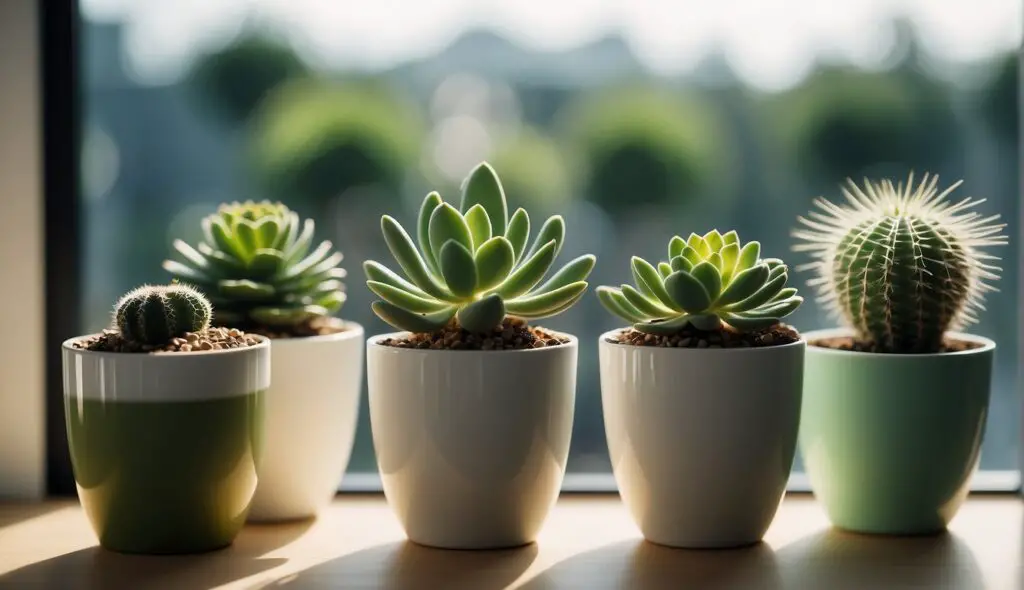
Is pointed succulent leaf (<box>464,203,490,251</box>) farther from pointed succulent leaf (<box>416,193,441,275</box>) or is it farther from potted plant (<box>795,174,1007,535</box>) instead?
potted plant (<box>795,174,1007,535</box>)

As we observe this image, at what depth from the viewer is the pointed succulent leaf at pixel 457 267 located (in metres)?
0.89

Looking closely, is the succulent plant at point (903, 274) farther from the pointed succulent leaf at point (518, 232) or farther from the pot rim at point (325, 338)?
the pot rim at point (325, 338)

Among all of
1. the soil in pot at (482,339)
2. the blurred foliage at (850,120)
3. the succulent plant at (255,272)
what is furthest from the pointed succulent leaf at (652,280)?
the blurred foliage at (850,120)

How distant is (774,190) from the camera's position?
8.80 ft

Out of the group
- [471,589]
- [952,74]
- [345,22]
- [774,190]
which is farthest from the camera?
[774,190]

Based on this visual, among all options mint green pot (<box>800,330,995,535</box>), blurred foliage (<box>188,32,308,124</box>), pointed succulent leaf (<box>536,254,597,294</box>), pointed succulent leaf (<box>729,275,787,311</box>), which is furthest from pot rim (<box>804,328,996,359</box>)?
blurred foliage (<box>188,32,308,124</box>)

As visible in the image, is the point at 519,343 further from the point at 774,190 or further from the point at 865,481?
the point at 774,190

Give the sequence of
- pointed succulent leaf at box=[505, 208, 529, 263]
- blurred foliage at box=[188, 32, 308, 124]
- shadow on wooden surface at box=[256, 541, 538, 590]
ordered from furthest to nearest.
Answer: blurred foliage at box=[188, 32, 308, 124], pointed succulent leaf at box=[505, 208, 529, 263], shadow on wooden surface at box=[256, 541, 538, 590]

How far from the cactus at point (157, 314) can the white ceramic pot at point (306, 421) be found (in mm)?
109

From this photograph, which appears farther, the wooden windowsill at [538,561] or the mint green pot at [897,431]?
the mint green pot at [897,431]

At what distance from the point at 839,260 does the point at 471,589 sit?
0.48 m

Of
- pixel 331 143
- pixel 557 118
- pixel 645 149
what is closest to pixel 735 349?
pixel 557 118

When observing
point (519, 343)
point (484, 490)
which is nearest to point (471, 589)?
point (484, 490)

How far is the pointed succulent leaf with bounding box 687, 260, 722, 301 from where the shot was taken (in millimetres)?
893
